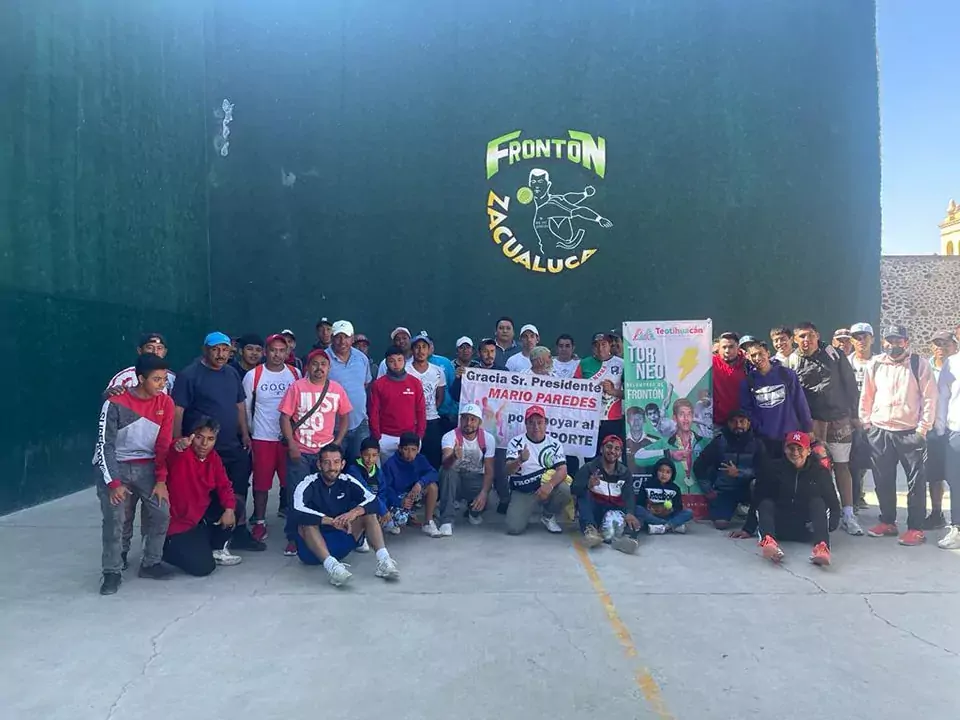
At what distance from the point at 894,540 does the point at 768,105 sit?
8000mm

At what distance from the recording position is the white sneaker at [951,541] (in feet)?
19.7

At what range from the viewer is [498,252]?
11.7 m

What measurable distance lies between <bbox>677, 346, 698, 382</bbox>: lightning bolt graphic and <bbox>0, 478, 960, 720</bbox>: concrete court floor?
1846mm

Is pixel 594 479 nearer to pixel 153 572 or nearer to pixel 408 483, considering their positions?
pixel 408 483

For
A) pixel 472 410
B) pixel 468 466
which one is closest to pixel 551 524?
pixel 468 466

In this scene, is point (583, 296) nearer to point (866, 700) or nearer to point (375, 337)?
point (375, 337)

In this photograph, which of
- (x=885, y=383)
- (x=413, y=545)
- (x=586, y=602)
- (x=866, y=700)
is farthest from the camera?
(x=885, y=383)

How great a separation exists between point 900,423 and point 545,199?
6.65 meters

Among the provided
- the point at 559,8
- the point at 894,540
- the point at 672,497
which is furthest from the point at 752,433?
the point at 559,8

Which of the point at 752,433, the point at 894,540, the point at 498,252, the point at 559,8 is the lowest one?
the point at 894,540

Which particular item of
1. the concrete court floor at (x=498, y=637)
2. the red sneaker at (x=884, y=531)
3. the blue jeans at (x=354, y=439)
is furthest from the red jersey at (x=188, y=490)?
the red sneaker at (x=884, y=531)

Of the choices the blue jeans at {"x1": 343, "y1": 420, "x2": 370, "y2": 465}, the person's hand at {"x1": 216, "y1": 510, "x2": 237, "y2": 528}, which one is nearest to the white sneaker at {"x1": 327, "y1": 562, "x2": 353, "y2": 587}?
the person's hand at {"x1": 216, "y1": 510, "x2": 237, "y2": 528}

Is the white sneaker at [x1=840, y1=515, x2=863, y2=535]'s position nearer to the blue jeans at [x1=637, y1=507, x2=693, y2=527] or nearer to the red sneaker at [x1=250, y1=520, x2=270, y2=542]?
the blue jeans at [x1=637, y1=507, x2=693, y2=527]

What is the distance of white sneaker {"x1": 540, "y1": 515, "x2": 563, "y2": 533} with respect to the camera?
6.57 m
